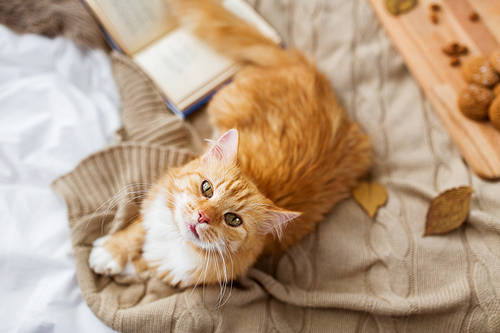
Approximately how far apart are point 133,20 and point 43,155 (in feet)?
2.27

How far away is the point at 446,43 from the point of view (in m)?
1.37

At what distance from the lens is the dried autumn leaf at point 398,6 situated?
1.44 m

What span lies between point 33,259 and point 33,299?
0.11 metres

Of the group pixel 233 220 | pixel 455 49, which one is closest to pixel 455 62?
pixel 455 49

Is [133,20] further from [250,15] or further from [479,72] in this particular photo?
[479,72]

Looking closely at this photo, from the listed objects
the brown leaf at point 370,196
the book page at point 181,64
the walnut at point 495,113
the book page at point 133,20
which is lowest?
the brown leaf at point 370,196

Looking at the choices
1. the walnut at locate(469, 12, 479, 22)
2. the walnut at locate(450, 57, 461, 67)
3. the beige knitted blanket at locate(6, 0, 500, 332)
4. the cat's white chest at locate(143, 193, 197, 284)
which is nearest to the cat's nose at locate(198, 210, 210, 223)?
the cat's white chest at locate(143, 193, 197, 284)

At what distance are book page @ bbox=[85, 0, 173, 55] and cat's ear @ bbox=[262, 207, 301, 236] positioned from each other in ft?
3.36

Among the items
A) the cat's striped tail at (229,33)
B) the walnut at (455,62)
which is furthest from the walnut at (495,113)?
the cat's striped tail at (229,33)

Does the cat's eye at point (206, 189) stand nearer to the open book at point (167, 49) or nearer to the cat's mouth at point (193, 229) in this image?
the cat's mouth at point (193, 229)

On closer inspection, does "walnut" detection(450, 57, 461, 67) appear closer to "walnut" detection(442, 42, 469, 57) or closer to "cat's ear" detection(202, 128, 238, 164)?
"walnut" detection(442, 42, 469, 57)

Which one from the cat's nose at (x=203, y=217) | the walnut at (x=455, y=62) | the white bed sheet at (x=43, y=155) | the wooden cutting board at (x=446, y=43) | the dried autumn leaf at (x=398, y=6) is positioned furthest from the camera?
the dried autumn leaf at (x=398, y=6)

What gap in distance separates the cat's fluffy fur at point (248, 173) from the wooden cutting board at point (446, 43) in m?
0.36

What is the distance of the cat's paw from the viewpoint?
99 cm
